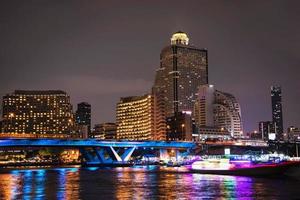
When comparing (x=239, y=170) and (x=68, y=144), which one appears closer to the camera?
(x=239, y=170)

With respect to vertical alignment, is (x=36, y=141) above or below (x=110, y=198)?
above

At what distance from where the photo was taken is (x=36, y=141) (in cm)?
17312

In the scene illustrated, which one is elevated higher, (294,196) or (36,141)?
(36,141)

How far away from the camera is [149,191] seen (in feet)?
237

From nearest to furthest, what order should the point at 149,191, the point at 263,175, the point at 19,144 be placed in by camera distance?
the point at 149,191
the point at 263,175
the point at 19,144

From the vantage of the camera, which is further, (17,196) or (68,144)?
(68,144)

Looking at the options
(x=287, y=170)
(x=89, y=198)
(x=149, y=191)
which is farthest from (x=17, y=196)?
(x=287, y=170)

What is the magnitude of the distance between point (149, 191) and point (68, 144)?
381ft

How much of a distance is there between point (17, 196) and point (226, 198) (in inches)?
Result: 1123

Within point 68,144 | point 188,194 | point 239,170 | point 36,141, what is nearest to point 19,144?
point 36,141

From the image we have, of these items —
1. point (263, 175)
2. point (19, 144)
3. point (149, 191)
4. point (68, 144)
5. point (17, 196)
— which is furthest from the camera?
point (68, 144)

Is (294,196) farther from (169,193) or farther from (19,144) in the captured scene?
(19,144)

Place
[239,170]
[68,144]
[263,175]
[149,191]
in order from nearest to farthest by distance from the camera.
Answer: [149,191], [263,175], [239,170], [68,144]

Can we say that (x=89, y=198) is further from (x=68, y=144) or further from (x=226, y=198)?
(x=68, y=144)
